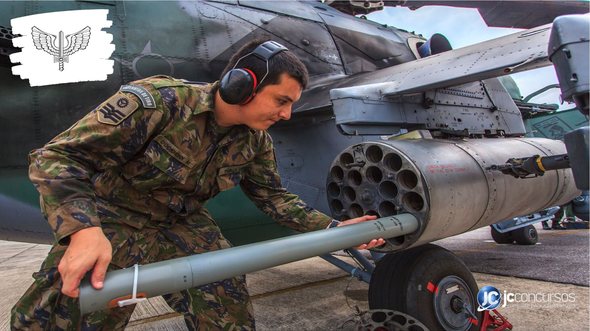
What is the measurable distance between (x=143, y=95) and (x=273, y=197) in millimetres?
898

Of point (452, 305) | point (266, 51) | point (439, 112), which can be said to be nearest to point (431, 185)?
point (452, 305)

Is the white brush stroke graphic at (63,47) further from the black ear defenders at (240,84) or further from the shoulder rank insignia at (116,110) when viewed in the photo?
the black ear defenders at (240,84)

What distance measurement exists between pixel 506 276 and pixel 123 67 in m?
4.40

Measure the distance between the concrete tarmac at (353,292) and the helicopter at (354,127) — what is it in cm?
68

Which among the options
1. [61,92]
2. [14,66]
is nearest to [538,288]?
[61,92]

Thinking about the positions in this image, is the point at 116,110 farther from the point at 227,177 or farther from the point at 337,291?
the point at 337,291

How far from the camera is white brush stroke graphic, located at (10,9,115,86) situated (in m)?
2.49

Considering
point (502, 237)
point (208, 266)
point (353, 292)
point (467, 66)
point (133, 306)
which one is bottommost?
point (502, 237)

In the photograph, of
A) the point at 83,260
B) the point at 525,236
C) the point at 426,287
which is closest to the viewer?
the point at 83,260

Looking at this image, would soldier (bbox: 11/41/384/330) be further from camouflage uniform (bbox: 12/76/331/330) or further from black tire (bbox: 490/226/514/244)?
black tire (bbox: 490/226/514/244)

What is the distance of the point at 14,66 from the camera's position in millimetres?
2490

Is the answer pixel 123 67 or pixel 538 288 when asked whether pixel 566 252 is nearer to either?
pixel 538 288

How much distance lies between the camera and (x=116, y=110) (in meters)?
1.55

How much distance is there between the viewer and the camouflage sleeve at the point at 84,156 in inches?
52.0
